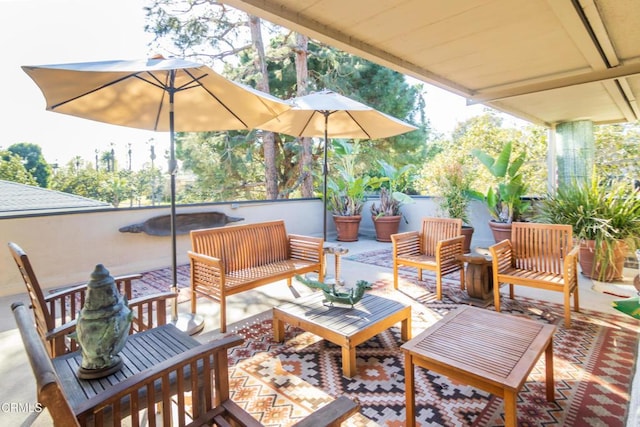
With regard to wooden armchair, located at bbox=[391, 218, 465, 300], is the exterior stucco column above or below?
above

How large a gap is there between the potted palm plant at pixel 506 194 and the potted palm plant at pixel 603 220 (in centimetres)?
124

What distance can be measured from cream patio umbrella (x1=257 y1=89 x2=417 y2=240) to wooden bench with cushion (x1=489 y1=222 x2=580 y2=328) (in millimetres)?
2193

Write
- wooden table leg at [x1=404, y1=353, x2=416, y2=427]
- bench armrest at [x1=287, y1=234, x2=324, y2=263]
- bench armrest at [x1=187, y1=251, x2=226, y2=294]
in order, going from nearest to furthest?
1. wooden table leg at [x1=404, y1=353, x2=416, y2=427]
2. bench armrest at [x1=187, y1=251, x2=226, y2=294]
3. bench armrest at [x1=287, y1=234, x2=324, y2=263]

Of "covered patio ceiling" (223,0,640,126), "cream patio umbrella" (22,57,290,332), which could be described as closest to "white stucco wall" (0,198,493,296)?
"cream patio umbrella" (22,57,290,332)

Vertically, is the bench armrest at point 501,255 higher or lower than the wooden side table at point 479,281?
higher

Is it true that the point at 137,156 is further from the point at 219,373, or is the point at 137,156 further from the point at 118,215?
the point at 219,373

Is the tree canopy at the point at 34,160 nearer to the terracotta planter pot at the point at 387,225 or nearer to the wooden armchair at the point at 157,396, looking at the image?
the terracotta planter pot at the point at 387,225

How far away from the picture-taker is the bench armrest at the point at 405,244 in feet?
14.4

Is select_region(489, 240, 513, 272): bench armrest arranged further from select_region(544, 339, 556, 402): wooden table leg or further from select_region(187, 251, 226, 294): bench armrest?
select_region(187, 251, 226, 294): bench armrest

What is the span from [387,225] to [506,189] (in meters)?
2.66

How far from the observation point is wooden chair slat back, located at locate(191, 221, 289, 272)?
11.9ft

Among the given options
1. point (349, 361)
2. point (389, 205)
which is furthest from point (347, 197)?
point (349, 361)

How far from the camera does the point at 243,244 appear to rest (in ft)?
13.1

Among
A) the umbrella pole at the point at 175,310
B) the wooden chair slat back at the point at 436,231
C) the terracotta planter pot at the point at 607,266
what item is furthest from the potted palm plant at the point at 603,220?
the umbrella pole at the point at 175,310
